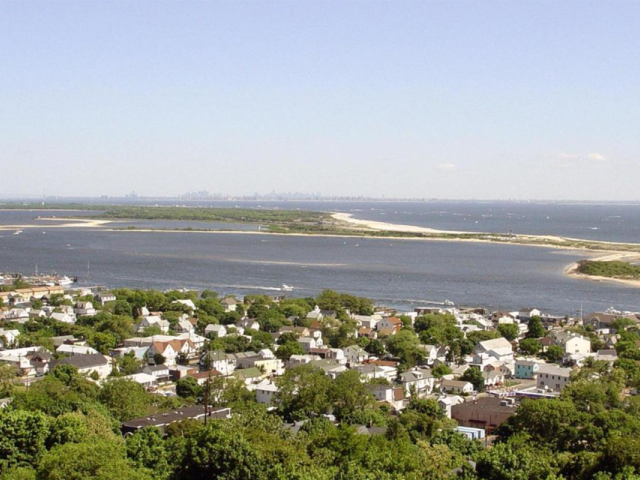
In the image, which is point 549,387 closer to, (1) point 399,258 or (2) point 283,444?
(2) point 283,444

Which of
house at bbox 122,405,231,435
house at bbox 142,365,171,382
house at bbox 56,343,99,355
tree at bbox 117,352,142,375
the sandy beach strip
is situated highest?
the sandy beach strip

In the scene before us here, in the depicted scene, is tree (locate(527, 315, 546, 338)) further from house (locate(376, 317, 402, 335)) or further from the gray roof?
the gray roof

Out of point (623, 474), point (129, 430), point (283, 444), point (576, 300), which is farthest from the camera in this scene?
point (576, 300)

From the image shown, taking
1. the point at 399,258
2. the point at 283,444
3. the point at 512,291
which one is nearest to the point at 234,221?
the point at 399,258

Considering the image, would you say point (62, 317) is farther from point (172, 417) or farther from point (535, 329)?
point (535, 329)

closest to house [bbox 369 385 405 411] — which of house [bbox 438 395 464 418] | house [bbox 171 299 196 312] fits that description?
house [bbox 438 395 464 418]

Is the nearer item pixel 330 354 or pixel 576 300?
pixel 330 354

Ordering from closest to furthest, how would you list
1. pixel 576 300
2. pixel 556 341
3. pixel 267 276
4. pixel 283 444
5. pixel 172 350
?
1. pixel 283 444
2. pixel 172 350
3. pixel 556 341
4. pixel 576 300
5. pixel 267 276
